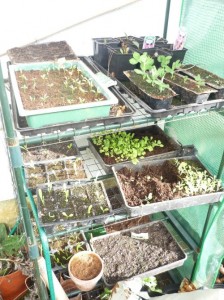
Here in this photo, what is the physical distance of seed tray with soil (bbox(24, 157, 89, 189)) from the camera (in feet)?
4.74

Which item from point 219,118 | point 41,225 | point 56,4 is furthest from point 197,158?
Answer: point 56,4

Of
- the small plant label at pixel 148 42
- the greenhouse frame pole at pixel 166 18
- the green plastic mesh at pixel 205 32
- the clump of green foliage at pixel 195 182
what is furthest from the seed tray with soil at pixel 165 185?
the greenhouse frame pole at pixel 166 18

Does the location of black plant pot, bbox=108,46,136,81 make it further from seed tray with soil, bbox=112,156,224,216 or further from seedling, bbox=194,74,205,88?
seed tray with soil, bbox=112,156,224,216

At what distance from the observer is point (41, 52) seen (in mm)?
1537

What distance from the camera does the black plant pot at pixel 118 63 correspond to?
1502 mm

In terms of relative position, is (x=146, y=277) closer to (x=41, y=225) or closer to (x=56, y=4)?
(x=41, y=225)

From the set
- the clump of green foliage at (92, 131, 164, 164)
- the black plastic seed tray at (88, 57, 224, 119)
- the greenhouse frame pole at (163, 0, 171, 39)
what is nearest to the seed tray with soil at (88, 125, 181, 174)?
the clump of green foliage at (92, 131, 164, 164)

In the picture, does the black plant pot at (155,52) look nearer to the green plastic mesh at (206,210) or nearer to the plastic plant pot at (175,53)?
the plastic plant pot at (175,53)

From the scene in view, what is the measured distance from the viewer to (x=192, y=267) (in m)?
1.80

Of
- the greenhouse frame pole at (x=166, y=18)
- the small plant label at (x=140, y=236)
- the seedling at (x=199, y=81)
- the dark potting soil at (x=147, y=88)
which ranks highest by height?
the greenhouse frame pole at (x=166, y=18)

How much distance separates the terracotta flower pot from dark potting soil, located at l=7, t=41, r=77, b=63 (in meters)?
1.19

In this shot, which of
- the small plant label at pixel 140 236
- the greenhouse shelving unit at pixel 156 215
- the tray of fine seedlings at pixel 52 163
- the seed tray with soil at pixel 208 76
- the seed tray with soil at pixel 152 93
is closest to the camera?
the greenhouse shelving unit at pixel 156 215

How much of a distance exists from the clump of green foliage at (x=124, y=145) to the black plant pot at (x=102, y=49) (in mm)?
419

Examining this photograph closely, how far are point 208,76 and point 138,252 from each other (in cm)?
109
